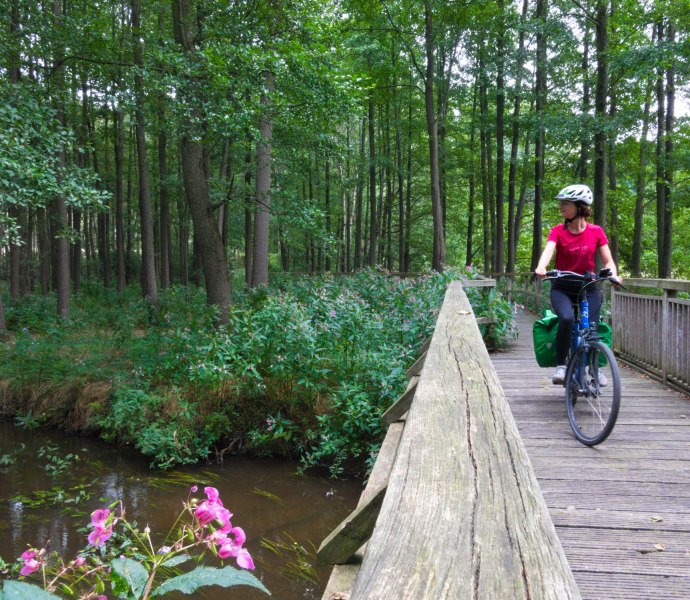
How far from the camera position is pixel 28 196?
8.07 metres

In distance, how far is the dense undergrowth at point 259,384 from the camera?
22.7ft

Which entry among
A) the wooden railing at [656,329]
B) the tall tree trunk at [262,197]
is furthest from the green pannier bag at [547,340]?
the tall tree trunk at [262,197]

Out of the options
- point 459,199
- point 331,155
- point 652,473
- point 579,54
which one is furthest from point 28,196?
point 459,199

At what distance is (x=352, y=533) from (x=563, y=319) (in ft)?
10.5

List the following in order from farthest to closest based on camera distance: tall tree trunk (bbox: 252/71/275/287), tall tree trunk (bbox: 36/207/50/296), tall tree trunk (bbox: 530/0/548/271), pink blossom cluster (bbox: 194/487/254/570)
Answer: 1. tall tree trunk (bbox: 36/207/50/296)
2. tall tree trunk (bbox: 530/0/548/271)
3. tall tree trunk (bbox: 252/71/275/287)
4. pink blossom cluster (bbox: 194/487/254/570)

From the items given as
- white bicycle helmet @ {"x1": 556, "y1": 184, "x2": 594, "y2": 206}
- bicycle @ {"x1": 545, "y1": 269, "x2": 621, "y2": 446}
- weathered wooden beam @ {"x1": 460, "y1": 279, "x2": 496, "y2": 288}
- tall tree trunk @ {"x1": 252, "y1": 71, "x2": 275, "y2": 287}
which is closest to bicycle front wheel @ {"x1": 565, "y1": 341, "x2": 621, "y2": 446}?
bicycle @ {"x1": 545, "y1": 269, "x2": 621, "y2": 446}

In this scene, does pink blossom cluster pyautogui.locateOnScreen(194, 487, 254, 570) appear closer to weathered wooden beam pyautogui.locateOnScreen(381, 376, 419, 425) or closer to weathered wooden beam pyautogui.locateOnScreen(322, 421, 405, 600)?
weathered wooden beam pyautogui.locateOnScreen(322, 421, 405, 600)

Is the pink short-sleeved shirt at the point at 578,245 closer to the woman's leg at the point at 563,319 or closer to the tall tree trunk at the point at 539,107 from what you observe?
the woman's leg at the point at 563,319

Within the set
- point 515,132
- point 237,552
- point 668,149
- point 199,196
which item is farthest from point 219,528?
point 668,149

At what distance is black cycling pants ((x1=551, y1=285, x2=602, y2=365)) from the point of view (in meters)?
4.37

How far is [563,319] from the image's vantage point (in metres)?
4.37

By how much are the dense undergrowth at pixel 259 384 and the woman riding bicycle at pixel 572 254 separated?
2337 millimetres

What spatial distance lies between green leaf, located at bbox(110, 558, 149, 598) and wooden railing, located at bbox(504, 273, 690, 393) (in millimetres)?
5509

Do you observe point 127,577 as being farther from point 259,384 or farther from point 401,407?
point 259,384
